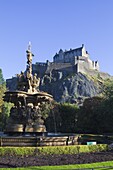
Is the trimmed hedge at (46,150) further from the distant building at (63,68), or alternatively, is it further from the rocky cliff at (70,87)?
the distant building at (63,68)

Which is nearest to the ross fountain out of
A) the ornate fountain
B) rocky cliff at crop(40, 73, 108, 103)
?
the ornate fountain

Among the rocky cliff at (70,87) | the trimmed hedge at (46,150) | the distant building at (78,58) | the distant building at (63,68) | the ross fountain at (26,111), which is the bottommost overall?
the trimmed hedge at (46,150)

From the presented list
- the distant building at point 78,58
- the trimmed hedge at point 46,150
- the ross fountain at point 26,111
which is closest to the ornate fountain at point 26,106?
the ross fountain at point 26,111

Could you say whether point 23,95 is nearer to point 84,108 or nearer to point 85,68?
point 84,108

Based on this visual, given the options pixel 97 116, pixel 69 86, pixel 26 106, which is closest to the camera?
pixel 26 106

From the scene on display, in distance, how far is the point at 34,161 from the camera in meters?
16.0

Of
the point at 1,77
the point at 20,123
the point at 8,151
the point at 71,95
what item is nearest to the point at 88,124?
the point at 20,123

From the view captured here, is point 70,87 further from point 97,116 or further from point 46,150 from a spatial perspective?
point 46,150

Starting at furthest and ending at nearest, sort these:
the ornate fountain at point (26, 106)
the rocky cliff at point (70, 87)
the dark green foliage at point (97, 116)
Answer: the rocky cliff at point (70, 87)
the dark green foliage at point (97, 116)
the ornate fountain at point (26, 106)

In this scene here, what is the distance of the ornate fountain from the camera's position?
25.5 m

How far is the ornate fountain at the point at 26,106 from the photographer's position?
25.5 metres

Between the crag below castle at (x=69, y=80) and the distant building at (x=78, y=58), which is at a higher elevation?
the distant building at (x=78, y=58)

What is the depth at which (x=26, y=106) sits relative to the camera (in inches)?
1030

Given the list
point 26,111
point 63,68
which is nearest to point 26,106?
point 26,111
